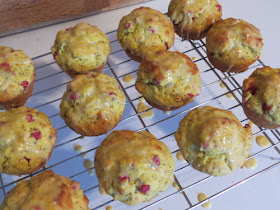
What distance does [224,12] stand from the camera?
8.89 ft

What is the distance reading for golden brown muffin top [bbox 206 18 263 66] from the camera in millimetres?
1911

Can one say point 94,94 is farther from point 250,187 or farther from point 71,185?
point 250,187

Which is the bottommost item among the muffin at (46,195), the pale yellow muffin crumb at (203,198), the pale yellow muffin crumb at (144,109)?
the pale yellow muffin crumb at (203,198)

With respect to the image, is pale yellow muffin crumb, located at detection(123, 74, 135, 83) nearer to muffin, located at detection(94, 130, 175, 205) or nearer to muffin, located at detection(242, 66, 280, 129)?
muffin, located at detection(94, 130, 175, 205)

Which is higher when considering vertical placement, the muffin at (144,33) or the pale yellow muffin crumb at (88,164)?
the muffin at (144,33)

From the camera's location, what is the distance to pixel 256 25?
8.57 ft

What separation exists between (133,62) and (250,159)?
1114 millimetres

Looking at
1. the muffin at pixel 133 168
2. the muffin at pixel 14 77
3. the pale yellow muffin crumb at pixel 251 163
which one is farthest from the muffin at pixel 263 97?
the muffin at pixel 14 77

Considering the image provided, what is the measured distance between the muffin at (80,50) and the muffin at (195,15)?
600 mm

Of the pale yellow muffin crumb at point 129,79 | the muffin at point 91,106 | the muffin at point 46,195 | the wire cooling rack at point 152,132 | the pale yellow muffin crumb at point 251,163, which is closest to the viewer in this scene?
the muffin at point 46,195

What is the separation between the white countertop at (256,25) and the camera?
180cm

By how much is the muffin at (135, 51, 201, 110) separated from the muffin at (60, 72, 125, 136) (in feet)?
0.68

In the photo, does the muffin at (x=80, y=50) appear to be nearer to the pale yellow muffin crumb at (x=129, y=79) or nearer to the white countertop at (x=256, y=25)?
the pale yellow muffin crumb at (x=129, y=79)

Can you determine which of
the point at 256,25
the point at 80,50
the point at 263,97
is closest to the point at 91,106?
the point at 80,50
